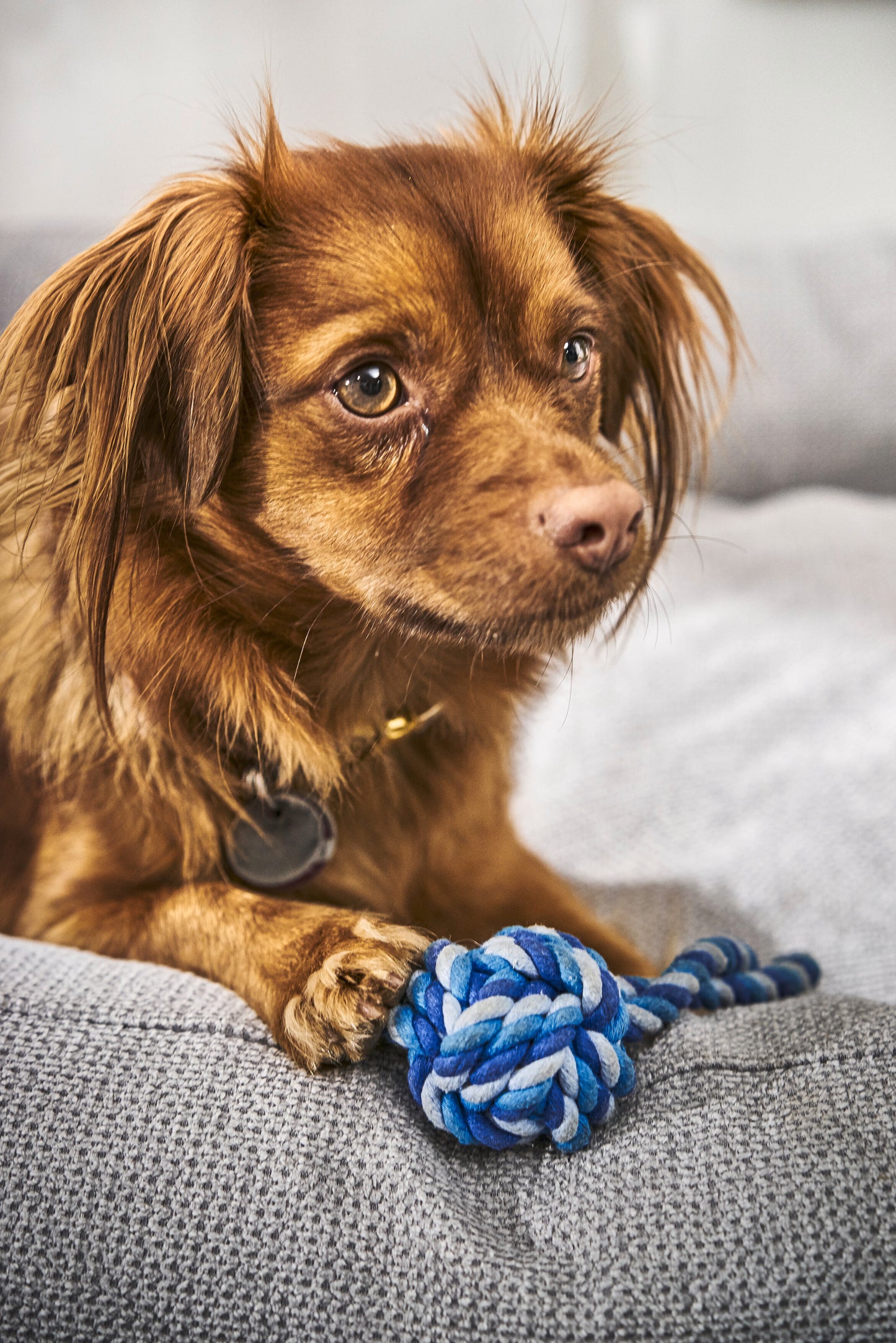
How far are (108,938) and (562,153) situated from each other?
3.54 ft

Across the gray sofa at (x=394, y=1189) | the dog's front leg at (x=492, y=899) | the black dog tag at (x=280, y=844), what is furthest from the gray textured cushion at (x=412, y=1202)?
the dog's front leg at (x=492, y=899)

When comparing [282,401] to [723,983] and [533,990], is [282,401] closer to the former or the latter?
[533,990]

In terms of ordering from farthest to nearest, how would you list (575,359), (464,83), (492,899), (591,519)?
(464,83) → (492,899) → (575,359) → (591,519)

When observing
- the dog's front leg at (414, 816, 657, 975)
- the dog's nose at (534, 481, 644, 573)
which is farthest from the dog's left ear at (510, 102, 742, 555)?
the dog's front leg at (414, 816, 657, 975)

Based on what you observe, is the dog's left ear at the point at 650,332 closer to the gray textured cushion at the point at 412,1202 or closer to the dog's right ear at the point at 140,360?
the dog's right ear at the point at 140,360

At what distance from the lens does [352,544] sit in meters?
0.98

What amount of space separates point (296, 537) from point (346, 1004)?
18.3 inches

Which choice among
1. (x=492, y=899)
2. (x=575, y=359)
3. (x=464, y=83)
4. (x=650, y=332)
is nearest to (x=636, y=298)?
(x=650, y=332)

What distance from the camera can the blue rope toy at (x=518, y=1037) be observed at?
29.4 inches

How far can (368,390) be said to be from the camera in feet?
3.15

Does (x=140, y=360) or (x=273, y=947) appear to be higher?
(x=140, y=360)

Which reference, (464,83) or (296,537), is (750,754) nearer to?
(296,537)

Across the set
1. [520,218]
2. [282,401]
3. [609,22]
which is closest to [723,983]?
[282,401]

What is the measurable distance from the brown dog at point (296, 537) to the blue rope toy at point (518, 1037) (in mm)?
50
